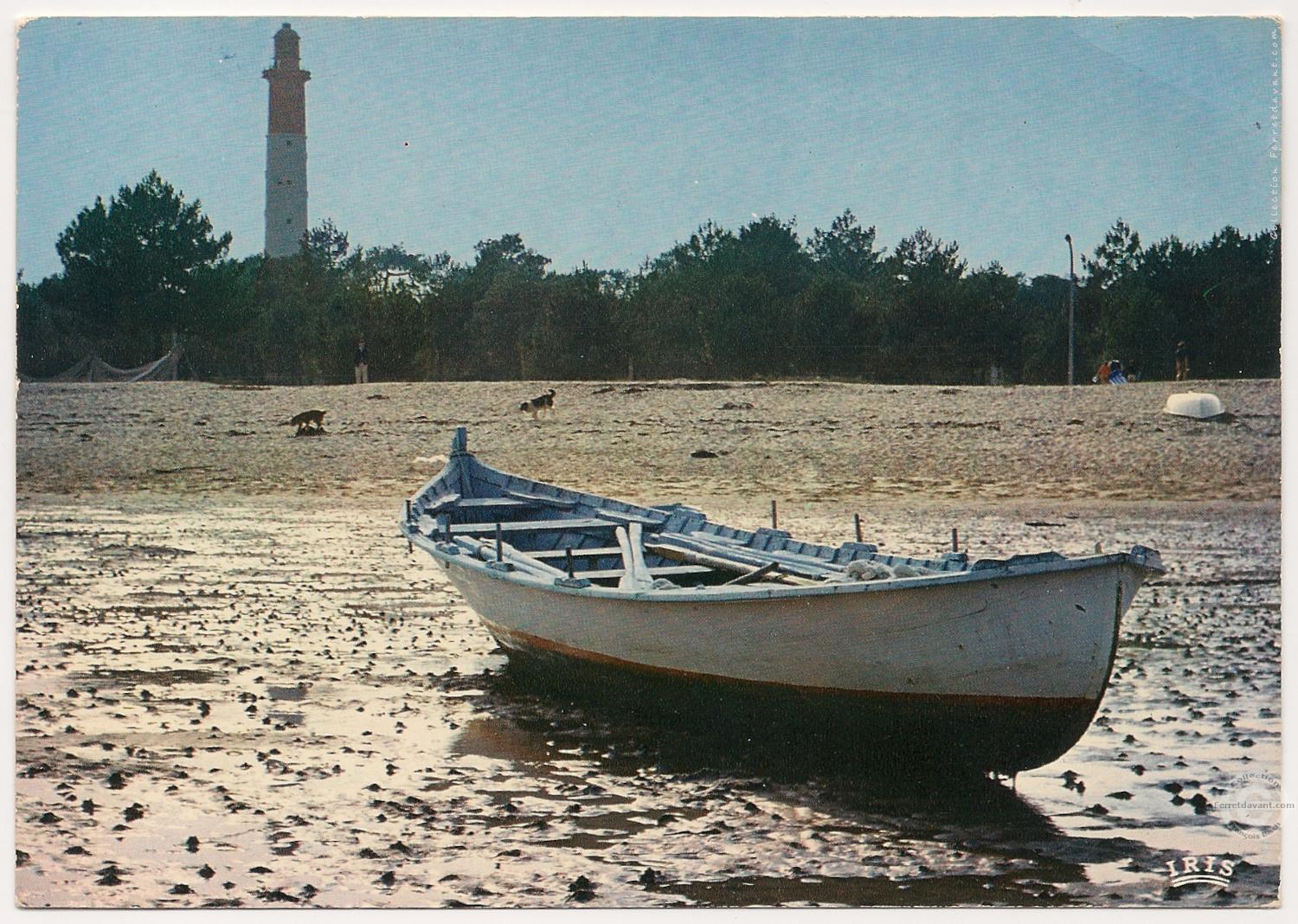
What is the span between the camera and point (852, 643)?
636 cm

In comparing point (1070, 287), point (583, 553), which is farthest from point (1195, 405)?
point (583, 553)

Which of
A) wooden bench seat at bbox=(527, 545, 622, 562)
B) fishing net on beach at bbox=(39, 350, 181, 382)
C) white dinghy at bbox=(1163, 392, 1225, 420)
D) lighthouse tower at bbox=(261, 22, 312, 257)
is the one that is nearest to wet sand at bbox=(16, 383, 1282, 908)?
white dinghy at bbox=(1163, 392, 1225, 420)

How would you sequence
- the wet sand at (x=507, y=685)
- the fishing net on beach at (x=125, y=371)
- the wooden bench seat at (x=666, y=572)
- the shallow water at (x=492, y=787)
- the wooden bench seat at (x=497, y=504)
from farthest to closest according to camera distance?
1. the fishing net on beach at (x=125, y=371)
2. the wooden bench seat at (x=497, y=504)
3. the wooden bench seat at (x=666, y=572)
4. the wet sand at (x=507, y=685)
5. the shallow water at (x=492, y=787)

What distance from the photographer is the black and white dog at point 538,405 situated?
17.1m

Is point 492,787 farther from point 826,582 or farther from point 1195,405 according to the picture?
point 1195,405

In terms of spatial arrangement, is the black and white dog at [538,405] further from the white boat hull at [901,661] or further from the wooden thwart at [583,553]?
the white boat hull at [901,661]

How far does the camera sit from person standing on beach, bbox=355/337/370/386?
16484mm

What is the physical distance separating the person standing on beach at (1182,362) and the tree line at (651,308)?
0.09 metres

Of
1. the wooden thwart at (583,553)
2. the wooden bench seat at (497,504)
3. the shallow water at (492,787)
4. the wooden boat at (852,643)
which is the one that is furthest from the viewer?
the wooden bench seat at (497,504)

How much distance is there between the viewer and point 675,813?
20.8ft

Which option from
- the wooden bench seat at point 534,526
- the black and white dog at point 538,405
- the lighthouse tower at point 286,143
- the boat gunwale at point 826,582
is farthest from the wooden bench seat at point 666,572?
the black and white dog at point 538,405

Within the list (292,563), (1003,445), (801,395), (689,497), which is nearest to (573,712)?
(292,563)

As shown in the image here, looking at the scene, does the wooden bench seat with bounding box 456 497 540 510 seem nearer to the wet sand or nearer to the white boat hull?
the wet sand

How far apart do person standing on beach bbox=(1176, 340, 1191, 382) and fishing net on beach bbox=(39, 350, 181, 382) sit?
7349mm
